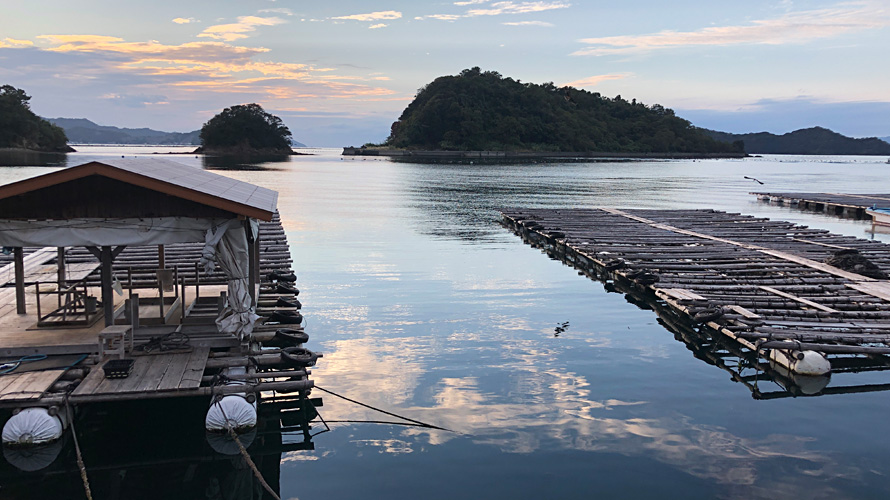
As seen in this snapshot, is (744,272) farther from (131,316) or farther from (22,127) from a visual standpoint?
(22,127)

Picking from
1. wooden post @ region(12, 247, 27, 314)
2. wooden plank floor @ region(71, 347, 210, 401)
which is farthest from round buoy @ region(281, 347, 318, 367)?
wooden post @ region(12, 247, 27, 314)

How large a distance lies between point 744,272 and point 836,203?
3726 cm

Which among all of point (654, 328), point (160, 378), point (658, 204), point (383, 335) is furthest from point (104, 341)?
point (658, 204)

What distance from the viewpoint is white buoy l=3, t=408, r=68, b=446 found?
9227mm

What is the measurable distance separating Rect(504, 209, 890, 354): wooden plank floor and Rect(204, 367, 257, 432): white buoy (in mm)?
10310

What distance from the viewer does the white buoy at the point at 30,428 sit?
9.23 m

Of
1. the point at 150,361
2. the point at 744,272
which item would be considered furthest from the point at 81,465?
the point at 744,272

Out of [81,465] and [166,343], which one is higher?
[166,343]

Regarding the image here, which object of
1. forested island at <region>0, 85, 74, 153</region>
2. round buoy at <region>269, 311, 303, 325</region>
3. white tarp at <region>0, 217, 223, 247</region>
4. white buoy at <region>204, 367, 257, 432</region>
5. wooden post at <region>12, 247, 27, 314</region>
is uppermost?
forested island at <region>0, 85, 74, 153</region>

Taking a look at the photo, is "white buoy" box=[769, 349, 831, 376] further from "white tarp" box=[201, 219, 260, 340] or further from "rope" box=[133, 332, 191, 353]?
"rope" box=[133, 332, 191, 353]

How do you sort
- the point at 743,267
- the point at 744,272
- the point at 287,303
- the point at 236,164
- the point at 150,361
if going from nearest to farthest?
the point at 150,361 → the point at 287,303 → the point at 744,272 → the point at 743,267 → the point at 236,164

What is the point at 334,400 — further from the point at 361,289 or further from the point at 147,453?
the point at 361,289

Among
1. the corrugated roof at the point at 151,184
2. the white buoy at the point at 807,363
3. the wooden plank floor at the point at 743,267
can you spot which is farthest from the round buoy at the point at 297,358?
the white buoy at the point at 807,363

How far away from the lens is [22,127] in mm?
150625
